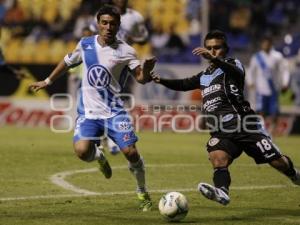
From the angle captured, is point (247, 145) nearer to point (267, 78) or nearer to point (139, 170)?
point (139, 170)

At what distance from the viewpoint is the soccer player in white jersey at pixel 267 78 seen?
21970mm

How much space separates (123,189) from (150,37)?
15689mm

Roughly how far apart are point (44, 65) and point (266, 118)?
22.6 ft

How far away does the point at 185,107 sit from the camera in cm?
2373

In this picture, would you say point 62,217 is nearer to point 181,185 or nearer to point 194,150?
point 181,185

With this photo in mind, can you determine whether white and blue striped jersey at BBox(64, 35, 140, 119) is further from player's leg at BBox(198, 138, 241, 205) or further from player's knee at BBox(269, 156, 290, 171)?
player's knee at BBox(269, 156, 290, 171)

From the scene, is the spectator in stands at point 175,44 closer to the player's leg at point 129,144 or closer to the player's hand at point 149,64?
the player's leg at point 129,144

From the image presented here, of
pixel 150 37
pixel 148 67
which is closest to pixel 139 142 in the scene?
pixel 150 37

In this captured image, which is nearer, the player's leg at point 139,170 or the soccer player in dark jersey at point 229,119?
the soccer player in dark jersey at point 229,119

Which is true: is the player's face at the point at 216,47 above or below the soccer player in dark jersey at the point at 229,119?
above

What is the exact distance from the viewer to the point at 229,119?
978 centimetres

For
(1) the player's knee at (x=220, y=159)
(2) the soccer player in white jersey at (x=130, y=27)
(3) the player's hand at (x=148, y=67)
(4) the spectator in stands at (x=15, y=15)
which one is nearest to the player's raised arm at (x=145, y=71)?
(3) the player's hand at (x=148, y=67)

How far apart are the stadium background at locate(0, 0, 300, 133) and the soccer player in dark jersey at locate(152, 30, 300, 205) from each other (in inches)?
568

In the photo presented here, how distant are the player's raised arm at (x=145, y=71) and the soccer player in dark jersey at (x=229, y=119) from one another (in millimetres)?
177
